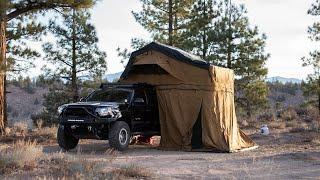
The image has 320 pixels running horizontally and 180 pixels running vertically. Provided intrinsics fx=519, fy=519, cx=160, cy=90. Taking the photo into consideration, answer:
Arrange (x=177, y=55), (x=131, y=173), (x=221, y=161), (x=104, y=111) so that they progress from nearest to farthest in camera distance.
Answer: (x=131, y=173) < (x=221, y=161) < (x=104, y=111) < (x=177, y=55)

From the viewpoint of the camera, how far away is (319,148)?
16.2 meters

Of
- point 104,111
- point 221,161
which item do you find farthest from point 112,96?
point 221,161

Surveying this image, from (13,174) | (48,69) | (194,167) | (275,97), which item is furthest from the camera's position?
(275,97)

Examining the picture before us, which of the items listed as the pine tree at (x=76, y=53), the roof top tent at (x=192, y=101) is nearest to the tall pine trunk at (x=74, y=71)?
the pine tree at (x=76, y=53)

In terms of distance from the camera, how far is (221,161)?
13062mm

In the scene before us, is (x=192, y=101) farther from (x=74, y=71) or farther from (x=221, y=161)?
(x=74, y=71)

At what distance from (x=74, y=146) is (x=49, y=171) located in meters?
6.24

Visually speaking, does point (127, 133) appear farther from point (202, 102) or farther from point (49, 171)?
point (49, 171)

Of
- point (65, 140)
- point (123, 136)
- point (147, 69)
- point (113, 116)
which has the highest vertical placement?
point (147, 69)

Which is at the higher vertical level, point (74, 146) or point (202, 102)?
point (202, 102)

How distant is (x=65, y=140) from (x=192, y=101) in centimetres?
409

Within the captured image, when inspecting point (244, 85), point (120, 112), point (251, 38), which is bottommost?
point (120, 112)

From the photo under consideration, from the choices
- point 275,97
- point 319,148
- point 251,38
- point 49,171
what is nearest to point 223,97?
point 319,148

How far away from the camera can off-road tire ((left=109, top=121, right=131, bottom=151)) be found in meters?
14.6
